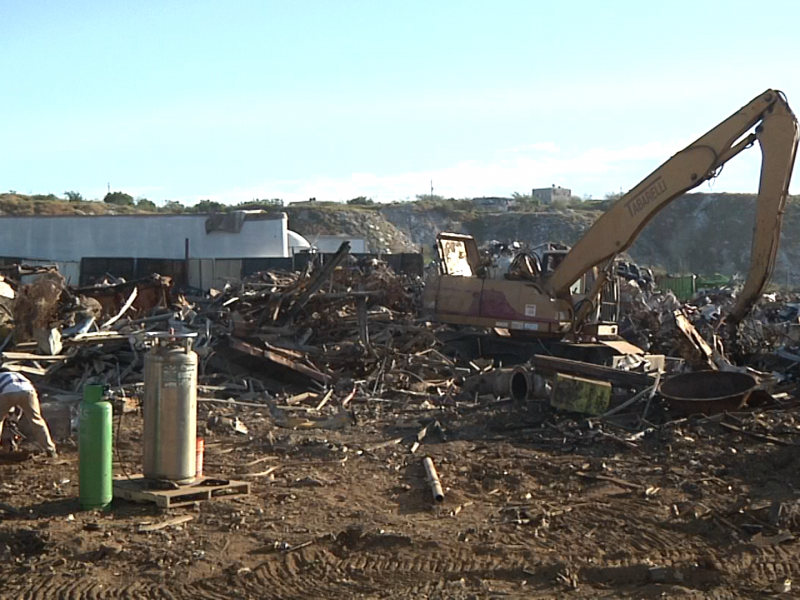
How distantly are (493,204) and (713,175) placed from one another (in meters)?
77.3

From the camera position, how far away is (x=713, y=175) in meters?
16.4

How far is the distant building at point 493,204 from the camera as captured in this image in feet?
301

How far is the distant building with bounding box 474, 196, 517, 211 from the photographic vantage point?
301ft

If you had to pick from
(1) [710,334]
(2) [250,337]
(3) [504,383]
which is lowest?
(3) [504,383]

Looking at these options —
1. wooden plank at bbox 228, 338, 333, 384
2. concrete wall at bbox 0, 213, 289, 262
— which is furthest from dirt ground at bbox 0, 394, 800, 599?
concrete wall at bbox 0, 213, 289, 262

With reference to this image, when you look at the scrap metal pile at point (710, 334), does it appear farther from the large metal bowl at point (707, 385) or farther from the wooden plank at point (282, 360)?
the wooden plank at point (282, 360)

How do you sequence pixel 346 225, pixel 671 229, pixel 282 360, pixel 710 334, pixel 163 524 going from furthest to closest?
pixel 671 229 < pixel 346 225 < pixel 710 334 < pixel 282 360 < pixel 163 524

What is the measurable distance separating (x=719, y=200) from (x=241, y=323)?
76.9 metres

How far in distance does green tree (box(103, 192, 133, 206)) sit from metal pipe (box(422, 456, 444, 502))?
3158 inches

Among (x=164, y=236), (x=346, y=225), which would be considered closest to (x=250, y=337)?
(x=164, y=236)

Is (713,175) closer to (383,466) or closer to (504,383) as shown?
(504,383)

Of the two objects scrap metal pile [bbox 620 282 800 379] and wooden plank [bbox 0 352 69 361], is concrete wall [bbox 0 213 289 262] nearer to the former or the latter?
scrap metal pile [bbox 620 282 800 379]

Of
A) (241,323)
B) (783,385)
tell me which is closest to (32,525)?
(241,323)

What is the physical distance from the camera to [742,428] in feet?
39.1
